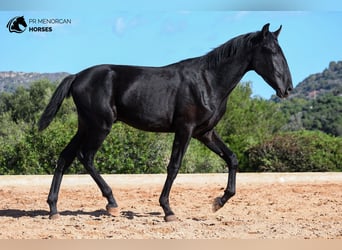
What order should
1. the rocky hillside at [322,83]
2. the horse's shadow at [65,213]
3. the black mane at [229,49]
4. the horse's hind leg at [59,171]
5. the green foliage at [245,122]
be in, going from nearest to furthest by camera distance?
the black mane at [229,49] → the horse's hind leg at [59,171] → the horse's shadow at [65,213] → the green foliage at [245,122] → the rocky hillside at [322,83]

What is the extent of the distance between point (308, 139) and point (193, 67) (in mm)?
7053

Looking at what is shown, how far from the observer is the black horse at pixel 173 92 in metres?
6.59

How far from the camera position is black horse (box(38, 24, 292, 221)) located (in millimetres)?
6594

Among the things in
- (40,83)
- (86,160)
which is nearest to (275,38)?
(86,160)

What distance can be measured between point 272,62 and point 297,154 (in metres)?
6.73

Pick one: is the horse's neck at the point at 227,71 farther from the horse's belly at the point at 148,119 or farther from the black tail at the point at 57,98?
the black tail at the point at 57,98

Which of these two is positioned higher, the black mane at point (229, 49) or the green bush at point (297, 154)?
the black mane at point (229, 49)

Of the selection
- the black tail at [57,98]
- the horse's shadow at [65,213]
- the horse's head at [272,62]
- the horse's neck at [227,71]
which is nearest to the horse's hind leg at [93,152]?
the horse's shadow at [65,213]

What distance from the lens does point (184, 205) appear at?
8.02m

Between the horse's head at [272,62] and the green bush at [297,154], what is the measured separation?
648 cm

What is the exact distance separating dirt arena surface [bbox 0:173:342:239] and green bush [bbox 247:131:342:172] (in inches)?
85.5

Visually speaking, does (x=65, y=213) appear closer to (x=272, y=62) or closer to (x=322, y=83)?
(x=272, y=62)

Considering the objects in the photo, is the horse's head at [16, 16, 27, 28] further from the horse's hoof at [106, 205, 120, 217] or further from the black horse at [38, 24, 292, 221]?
the horse's hoof at [106, 205, 120, 217]

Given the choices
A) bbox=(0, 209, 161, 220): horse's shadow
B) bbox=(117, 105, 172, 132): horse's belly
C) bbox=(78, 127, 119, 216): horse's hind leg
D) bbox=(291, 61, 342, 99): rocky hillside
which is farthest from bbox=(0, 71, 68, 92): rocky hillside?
bbox=(117, 105, 172, 132): horse's belly
